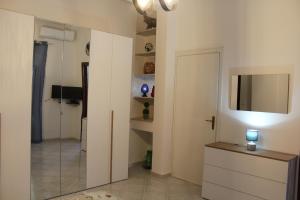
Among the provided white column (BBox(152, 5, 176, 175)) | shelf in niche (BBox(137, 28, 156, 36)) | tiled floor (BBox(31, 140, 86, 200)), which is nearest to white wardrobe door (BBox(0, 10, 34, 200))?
tiled floor (BBox(31, 140, 86, 200))

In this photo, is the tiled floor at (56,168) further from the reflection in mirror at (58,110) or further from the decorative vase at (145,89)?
the decorative vase at (145,89)

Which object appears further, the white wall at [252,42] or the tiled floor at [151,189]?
the tiled floor at [151,189]

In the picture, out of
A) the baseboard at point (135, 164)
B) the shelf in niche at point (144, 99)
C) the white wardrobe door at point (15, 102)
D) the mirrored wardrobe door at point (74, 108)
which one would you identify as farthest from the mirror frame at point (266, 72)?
the white wardrobe door at point (15, 102)

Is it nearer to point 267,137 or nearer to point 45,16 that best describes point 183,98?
point 267,137

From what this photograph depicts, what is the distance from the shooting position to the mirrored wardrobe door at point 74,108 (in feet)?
10.7

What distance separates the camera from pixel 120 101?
3748mm

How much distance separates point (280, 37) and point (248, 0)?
2.16 feet

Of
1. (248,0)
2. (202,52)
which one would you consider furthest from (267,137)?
(248,0)

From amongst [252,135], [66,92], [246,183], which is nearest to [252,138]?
[252,135]

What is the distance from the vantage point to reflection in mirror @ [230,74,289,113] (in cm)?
302

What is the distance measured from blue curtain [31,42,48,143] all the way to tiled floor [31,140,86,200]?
15 cm

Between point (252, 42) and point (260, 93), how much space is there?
649mm

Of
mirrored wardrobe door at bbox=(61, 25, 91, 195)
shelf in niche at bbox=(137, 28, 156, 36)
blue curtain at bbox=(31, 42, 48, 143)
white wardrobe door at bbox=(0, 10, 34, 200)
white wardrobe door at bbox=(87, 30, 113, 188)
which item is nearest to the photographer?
white wardrobe door at bbox=(0, 10, 34, 200)

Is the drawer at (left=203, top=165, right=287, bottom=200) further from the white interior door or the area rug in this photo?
the area rug
